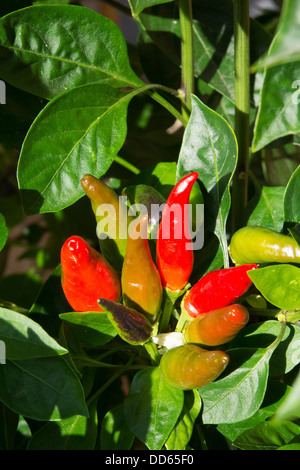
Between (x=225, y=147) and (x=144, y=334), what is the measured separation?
0.73ft

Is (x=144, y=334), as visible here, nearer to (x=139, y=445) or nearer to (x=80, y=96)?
(x=80, y=96)

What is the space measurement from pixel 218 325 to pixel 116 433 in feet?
0.65

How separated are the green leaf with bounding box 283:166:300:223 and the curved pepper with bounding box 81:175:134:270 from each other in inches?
6.7

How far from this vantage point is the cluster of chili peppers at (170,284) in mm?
505

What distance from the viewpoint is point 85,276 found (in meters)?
0.54

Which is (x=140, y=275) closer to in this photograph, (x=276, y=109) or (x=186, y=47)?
(x=276, y=109)

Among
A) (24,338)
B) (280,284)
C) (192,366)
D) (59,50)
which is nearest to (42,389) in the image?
(24,338)

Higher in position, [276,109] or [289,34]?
Answer: [289,34]

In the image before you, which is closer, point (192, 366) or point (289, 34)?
point (289, 34)

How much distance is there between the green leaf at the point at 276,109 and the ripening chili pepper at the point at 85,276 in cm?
19

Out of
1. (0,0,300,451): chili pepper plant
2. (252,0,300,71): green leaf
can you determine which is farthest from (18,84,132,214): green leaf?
(252,0,300,71): green leaf

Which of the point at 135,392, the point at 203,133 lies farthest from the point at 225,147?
the point at 135,392

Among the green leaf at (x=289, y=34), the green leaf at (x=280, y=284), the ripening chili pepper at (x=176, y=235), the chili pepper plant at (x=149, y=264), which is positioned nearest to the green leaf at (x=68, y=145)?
the chili pepper plant at (x=149, y=264)
